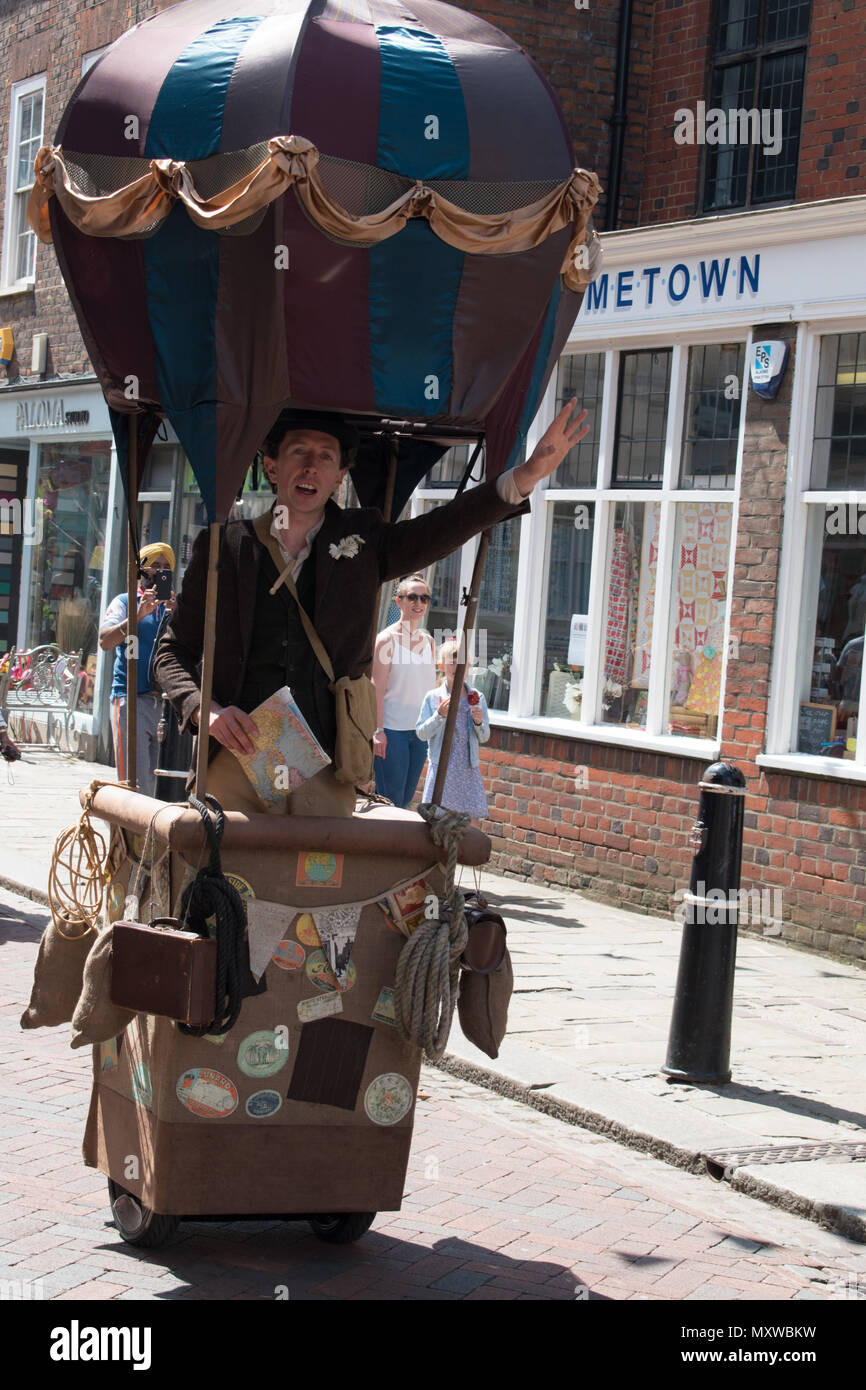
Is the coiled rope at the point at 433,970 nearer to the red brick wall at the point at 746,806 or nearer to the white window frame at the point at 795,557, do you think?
the red brick wall at the point at 746,806

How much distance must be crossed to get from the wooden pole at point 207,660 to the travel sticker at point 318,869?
32 cm

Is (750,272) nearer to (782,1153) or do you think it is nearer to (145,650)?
(145,650)

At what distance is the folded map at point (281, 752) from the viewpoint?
4.29 metres

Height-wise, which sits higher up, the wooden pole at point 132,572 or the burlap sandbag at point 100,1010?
the wooden pole at point 132,572

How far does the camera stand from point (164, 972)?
397cm

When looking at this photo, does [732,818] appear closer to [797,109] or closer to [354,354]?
[354,354]

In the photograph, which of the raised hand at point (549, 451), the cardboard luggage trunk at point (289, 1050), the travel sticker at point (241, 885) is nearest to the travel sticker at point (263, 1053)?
the cardboard luggage trunk at point (289, 1050)

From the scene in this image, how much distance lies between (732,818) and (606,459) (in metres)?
5.05

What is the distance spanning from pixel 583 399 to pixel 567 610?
1540mm

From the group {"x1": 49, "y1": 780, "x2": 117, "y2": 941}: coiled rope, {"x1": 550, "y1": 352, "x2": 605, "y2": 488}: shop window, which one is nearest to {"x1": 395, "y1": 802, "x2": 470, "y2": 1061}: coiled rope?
{"x1": 49, "y1": 780, "x2": 117, "y2": 941}: coiled rope

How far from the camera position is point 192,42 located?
429 cm

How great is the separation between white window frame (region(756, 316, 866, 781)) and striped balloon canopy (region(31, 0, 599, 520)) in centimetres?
562

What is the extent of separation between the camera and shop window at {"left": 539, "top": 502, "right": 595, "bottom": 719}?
11.6 metres

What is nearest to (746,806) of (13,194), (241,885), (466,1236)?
(466,1236)
